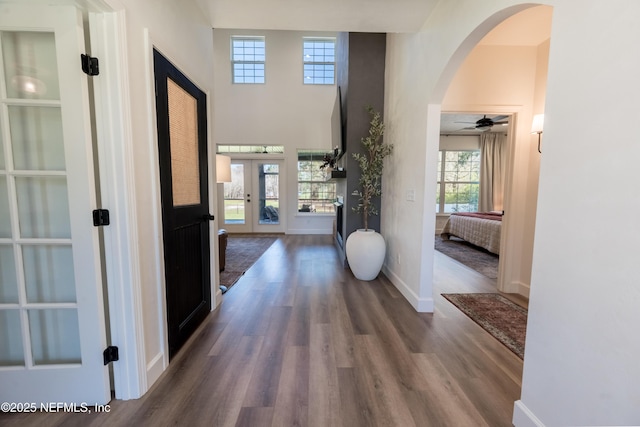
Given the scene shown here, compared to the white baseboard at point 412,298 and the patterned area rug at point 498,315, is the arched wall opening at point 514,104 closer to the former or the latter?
the patterned area rug at point 498,315

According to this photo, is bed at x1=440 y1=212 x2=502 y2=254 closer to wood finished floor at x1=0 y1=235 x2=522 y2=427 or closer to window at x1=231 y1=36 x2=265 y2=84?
wood finished floor at x1=0 y1=235 x2=522 y2=427

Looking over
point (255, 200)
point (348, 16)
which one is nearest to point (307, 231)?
point (255, 200)

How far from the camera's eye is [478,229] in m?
5.03

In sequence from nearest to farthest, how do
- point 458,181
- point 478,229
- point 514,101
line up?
point 514,101 < point 478,229 < point 458,181

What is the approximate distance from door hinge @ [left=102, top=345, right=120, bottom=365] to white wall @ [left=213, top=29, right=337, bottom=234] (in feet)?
19.0

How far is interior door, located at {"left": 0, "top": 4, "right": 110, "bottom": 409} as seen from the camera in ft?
4.08

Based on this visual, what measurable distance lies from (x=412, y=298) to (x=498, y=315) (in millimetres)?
770

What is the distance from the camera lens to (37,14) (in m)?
1.22

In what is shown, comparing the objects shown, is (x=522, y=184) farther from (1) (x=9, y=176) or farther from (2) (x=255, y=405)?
(1) (x=9, y=176)

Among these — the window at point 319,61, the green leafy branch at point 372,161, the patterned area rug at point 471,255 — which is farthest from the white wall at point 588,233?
the window at point 319,61

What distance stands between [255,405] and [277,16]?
2.96 m

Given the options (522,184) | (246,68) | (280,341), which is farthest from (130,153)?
(246,68)

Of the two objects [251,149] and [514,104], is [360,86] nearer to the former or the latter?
[514,104]

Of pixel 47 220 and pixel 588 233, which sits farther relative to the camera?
pixel 47 220
